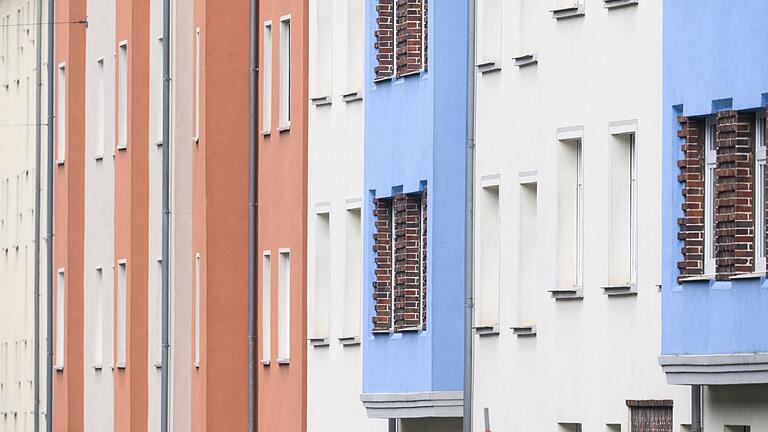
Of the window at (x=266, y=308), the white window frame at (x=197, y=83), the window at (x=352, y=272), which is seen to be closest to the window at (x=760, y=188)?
the window at (x=352, y=272)

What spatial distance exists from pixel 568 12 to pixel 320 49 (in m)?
12.9

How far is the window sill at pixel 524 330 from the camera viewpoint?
38.6 meters

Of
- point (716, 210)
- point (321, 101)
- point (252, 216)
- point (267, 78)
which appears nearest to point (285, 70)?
point (267, 78)

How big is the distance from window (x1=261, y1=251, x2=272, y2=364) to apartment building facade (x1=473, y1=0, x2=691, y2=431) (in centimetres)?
1276

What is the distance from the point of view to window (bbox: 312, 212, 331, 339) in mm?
49281

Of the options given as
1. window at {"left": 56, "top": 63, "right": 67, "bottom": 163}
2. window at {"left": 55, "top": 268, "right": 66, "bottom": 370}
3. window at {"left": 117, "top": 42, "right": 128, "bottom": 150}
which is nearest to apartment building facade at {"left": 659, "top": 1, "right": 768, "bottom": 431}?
window at {"left": 117, "top": 42, "right": 128, "bottom": 150}

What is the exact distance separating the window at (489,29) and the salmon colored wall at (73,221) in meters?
27.8

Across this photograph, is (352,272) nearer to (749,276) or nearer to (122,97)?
(749,276)

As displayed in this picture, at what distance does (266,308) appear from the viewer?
176 ft

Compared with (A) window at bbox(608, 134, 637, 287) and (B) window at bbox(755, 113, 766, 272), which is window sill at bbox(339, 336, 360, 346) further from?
(B) window at bbox(755, 113, 766, 272)

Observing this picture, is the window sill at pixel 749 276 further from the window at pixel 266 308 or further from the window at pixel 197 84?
the window at pixel 197 84
